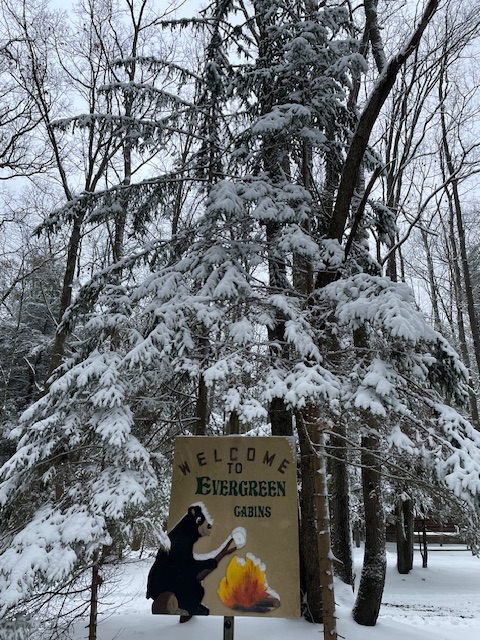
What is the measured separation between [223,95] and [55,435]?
499 centimetres

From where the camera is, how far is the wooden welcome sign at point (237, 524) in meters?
3.77

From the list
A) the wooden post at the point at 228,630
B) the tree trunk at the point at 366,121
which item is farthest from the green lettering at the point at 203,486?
the tree trunk at the point at 366,121

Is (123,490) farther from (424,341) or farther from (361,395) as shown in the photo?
(424,341)

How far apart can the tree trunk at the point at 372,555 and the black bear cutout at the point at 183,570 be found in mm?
2666

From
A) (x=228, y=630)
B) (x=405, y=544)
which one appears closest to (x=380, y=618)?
(x=228, y=630)

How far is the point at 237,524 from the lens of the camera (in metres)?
3.96

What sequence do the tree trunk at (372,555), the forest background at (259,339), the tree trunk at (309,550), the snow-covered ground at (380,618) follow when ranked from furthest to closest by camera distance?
1. the tree trunk at (372,555)
2. the tree trunk at (309,550)
3. the snow-covered ground at (380,618)
4. the forest background at (259,339)

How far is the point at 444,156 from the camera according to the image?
9047 mm

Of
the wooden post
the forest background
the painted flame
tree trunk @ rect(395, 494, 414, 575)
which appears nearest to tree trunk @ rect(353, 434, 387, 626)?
the forest background

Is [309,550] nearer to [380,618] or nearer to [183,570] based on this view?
[380,618]

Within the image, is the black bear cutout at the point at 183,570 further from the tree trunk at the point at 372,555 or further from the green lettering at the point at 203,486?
the tree trunk at the point at 372,555

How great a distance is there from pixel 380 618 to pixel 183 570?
451 cm

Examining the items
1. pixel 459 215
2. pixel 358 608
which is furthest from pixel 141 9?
pixel 358 608

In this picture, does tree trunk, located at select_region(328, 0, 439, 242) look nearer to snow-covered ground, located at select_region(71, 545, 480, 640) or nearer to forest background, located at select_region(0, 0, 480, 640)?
forest background, located at select_region(0, 0, 480, 640)
